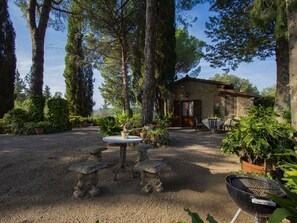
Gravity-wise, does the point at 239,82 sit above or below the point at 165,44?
above

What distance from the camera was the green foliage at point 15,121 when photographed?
8.62m

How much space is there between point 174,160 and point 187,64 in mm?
13877

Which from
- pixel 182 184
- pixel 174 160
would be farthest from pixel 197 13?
pixel 182 184

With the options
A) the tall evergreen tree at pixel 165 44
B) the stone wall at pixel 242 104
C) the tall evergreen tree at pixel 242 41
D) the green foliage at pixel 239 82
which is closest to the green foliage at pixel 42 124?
the tall evergreen tree at pixel 165 44

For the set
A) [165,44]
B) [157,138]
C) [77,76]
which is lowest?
[157,138]

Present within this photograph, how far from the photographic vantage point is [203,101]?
12297 millimetres

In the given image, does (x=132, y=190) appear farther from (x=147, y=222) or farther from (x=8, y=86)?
(x=8, y=86)

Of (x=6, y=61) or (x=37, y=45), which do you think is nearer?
(x=37, y=45)

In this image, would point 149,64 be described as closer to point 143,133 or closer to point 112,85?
point 143,133

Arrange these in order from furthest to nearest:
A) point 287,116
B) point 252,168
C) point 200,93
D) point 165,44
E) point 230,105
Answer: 1. point 200,93
2. point 165,44
3. point 230,105
4. point 287,116
5. point 252,168

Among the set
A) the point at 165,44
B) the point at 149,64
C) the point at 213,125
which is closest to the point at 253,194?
the point at 149,64

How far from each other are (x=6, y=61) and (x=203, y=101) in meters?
12.3

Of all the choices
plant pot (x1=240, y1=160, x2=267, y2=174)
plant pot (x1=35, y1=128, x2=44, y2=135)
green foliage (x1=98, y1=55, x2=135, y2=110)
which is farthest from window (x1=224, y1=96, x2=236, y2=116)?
green foliage (x1=98, y1=55, x2=135, y2=110)

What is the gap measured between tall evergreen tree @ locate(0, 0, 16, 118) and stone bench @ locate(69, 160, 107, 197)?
468 inches
